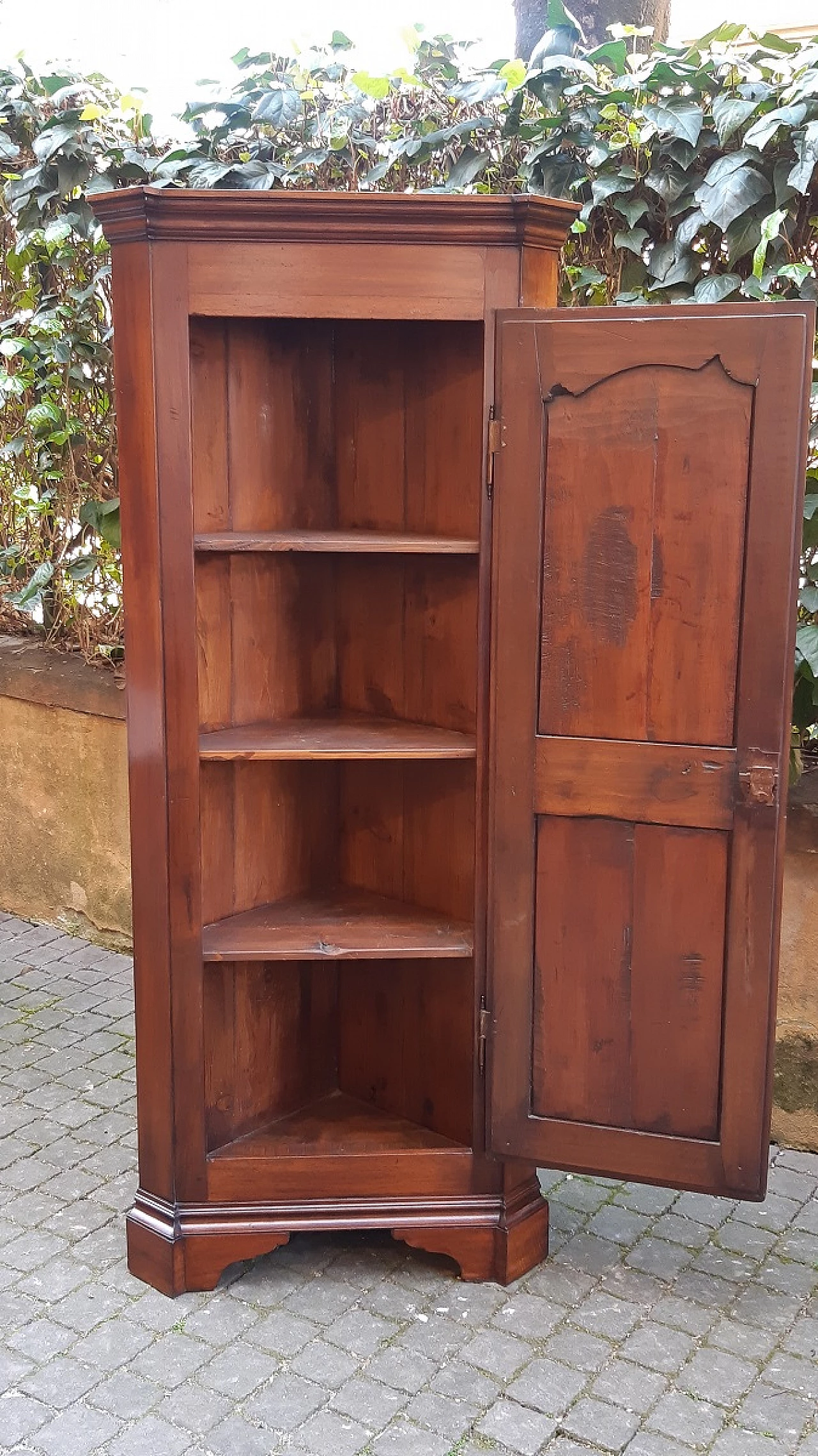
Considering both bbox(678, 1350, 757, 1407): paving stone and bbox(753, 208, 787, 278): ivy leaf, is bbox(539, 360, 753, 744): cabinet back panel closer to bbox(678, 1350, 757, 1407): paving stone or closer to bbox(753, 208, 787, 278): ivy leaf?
bbox(753, 208, 787, 278): ivy leaf

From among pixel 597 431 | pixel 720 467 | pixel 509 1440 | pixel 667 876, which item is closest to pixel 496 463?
pixel 597 431

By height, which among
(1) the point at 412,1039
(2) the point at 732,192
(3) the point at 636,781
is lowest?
(1) the point at 412,1039

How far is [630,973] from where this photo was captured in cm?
255

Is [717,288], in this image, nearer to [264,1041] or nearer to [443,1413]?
[264,1041]

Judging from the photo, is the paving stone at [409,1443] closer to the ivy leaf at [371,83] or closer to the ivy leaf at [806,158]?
the ivy leaf at [806,158]

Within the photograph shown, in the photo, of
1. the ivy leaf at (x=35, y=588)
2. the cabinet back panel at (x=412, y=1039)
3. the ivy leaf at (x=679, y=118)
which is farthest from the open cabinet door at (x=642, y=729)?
the ivy leaf at (x=35, y=588)

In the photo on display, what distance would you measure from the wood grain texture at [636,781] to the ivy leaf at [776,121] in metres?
1.50

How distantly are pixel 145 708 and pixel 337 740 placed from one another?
1.35ft

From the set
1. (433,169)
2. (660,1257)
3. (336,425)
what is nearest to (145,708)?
(336,425)

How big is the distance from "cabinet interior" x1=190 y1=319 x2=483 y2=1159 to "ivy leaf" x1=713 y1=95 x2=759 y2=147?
91 cm

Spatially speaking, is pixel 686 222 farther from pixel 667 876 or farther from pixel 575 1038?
pixel 575 1038

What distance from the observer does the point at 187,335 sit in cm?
241

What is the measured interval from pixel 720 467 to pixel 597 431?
0.24m

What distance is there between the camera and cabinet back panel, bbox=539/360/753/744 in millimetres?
2301
